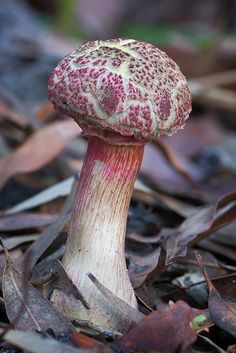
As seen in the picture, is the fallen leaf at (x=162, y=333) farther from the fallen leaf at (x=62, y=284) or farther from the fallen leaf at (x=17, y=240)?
the fallen leaf at (x=17, y=240)

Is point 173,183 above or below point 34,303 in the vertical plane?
above

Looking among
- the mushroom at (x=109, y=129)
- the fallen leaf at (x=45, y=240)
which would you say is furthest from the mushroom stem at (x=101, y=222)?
the fallen leaf at (x=45, y=240)

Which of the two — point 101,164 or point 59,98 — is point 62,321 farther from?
point 59,98

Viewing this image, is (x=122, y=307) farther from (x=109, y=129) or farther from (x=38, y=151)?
(x=38, y=151)

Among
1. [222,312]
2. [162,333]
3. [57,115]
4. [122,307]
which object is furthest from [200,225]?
[57,115]

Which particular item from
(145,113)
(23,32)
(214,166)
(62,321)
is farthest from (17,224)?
(23,32)

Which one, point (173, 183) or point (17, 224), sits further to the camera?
point (173, 183)

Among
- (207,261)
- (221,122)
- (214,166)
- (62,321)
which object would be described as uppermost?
(221,122)
